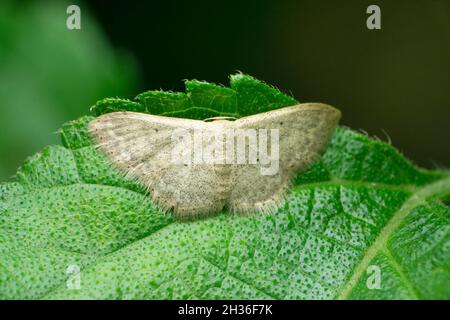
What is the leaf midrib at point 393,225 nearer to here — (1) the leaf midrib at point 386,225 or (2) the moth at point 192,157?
(1) the leaf midrib at point 386,225

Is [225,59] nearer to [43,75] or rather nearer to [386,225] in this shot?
[43,75]

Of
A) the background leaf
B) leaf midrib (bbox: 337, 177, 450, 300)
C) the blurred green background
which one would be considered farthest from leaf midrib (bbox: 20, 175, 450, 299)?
the background leaf

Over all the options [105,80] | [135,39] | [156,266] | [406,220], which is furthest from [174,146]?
[135,39]

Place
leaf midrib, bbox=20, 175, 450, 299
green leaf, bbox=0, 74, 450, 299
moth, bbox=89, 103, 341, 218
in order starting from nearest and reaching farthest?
green leaf, bbox=0, 74, 450, 299
leaf midrib, bbox=20, 175, 450, 299
moth, bbox=89, 103, 341, 218

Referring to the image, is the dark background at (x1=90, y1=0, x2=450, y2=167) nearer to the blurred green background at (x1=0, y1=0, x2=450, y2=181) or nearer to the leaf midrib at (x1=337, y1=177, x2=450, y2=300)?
the blurred green background at (x1=0, y1=0, x2=450, y2=181)

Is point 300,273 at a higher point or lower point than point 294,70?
lower
